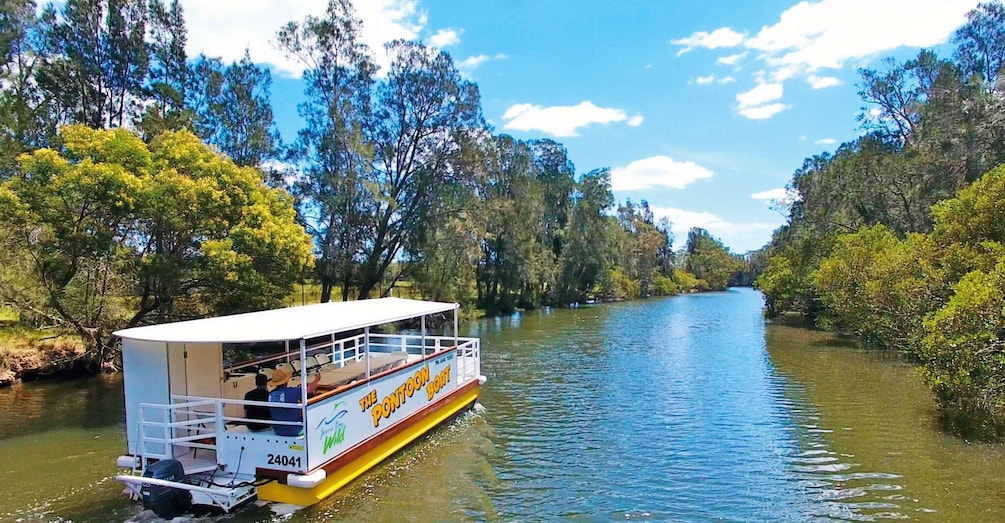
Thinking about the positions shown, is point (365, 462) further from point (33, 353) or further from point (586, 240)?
point (586, 240)

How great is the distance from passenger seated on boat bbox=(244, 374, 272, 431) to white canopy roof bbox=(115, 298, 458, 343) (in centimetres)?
90

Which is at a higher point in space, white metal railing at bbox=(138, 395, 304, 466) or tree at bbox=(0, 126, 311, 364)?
tree at bbox=(0, 126, 311, 364)

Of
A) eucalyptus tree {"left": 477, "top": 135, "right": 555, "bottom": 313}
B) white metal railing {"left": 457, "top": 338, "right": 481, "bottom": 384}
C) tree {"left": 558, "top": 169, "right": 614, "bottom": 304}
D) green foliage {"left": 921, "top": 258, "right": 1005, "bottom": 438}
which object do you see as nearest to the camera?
green foliage {"left": 921, "top": 258, "right": 1005, "bottom": 438}

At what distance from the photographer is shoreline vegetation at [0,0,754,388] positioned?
17797 mm

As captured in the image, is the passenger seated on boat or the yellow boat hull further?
the passenger seated on boat

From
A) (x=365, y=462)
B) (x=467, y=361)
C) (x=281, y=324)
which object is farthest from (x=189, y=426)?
(x=467, y=361)

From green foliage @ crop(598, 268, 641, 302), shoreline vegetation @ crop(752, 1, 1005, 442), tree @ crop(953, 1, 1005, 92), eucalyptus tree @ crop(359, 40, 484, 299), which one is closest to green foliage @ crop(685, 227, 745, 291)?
green foliage @ crop(598, 268, 641, 302)

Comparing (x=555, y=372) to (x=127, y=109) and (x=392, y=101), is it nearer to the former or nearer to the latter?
(x=392, y=101)

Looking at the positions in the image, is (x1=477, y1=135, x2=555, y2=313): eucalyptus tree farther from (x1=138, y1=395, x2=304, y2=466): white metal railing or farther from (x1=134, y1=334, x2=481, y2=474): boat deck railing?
(x1=138, y1=395, x2=304, y2=466): white metal railing

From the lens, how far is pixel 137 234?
65.2 feet

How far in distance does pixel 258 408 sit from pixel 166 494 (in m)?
1.80

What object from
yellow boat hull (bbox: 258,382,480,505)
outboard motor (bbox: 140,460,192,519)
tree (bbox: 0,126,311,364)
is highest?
tree (bbox: 0,126,311,364)

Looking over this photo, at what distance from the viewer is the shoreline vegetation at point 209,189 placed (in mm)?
17797

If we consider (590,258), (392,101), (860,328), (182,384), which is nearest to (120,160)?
(182,384)
